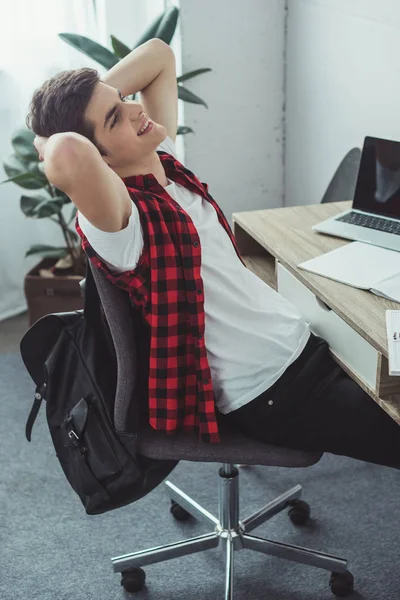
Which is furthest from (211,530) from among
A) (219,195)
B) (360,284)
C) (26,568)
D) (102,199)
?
(219,195)

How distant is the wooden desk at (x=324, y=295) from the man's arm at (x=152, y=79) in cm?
33

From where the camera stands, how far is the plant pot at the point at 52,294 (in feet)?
8.64

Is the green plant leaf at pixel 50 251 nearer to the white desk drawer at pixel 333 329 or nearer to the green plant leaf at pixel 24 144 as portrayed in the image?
the green plant leaf at pixel 24 144

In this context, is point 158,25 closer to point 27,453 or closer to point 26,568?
point 27,453

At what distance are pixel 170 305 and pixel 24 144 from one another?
1.32 m

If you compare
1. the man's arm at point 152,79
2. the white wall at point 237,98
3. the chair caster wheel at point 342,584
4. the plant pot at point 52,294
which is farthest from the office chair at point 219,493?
the white wall at point 237,98

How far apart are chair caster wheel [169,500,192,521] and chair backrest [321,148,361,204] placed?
0.94 m

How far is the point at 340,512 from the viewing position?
6.24 ft

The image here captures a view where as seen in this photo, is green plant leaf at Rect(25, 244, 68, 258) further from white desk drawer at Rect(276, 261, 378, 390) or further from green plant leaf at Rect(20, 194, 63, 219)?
white desk drawer at Rect(276, 261, 378, 390)

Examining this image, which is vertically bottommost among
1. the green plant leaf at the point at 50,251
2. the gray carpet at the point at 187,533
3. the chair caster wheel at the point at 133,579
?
the gray carpet at the point at 187,533

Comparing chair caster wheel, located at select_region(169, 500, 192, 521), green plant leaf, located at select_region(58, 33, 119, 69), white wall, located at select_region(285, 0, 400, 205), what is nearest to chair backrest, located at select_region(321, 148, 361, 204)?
white wall, located at select_region(285, 0, 400, 205)

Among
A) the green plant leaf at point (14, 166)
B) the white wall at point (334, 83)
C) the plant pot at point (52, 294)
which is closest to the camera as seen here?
the white wall at point (334, 83)

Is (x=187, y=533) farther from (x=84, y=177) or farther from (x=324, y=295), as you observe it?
(x=84, y=177)

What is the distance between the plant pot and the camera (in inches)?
104
